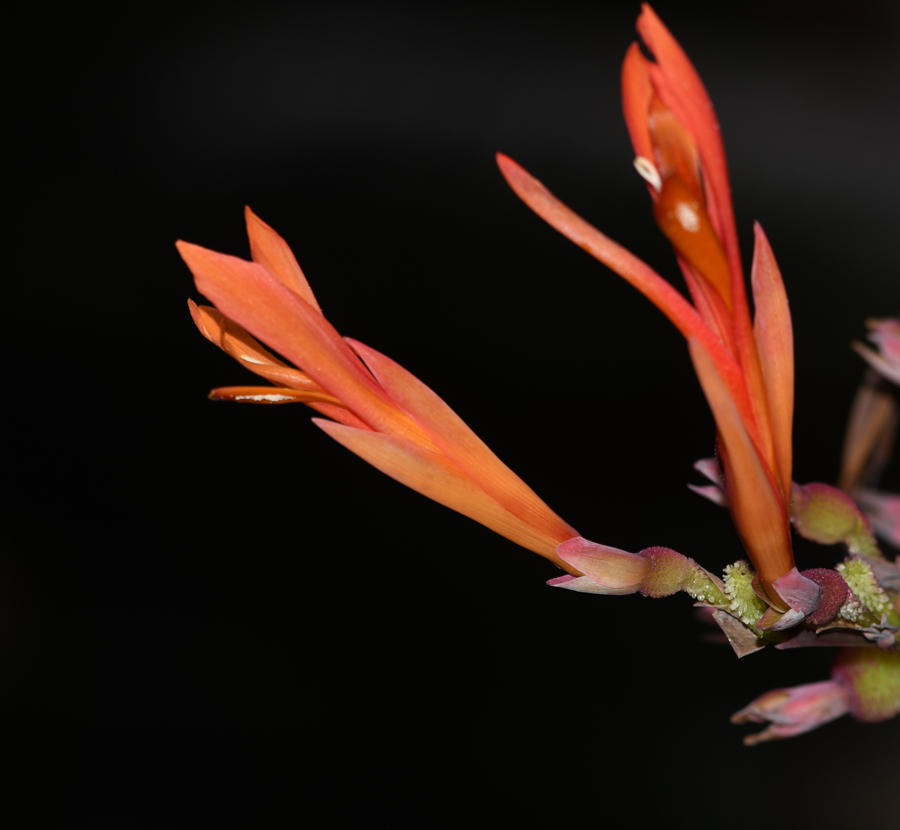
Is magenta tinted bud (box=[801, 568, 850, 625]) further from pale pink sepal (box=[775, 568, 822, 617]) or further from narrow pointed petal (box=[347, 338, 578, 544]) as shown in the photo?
narrow pointed petal (box=[347, 338, 578, 544])

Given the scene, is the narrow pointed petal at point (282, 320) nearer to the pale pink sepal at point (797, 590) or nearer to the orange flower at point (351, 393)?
the orange flower at point (351, 393)

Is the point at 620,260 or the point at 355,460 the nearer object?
the point at 620,260

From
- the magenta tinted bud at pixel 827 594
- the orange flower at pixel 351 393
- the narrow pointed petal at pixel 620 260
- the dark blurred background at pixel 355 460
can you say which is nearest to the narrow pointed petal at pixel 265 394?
the orange flower at pixel 351 393

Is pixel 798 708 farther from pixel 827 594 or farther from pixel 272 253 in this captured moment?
pixel 272 253

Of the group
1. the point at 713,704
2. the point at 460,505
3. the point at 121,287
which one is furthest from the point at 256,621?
the point at 460,505

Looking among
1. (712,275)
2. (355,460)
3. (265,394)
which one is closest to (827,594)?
(712,275)

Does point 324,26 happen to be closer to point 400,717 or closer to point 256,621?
point 256,621

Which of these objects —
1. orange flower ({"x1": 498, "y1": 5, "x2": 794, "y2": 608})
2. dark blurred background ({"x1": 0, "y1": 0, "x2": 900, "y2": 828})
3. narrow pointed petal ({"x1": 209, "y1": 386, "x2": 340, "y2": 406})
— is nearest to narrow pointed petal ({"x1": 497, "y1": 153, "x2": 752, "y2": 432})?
orange flower ({"x1": 498, "y1": 5, "x2": 794, "y2": 608})
